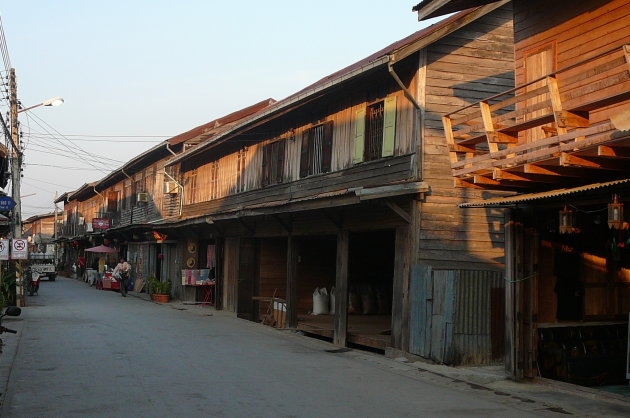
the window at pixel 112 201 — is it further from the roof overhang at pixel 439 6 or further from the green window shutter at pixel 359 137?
the roof overhang at pixel 439 6

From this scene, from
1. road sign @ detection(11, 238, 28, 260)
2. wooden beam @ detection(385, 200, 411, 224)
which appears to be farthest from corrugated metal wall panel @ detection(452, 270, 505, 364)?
road sign @ detection(11, 238, 28, 260)

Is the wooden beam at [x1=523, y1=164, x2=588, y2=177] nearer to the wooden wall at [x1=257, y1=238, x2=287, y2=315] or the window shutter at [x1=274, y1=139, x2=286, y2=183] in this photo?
the window shutter at [x1=274, y1=139, x2=286, y2=183]

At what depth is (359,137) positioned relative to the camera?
16.8m

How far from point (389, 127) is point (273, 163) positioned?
23.0 ft

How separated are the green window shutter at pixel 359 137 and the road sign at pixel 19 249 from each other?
39.1 ft

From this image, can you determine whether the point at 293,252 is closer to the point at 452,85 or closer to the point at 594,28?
the point at 452,85

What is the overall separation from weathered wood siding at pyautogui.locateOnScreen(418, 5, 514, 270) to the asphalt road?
262 centimetres

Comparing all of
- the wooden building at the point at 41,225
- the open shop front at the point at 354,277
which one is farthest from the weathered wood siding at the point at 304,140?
the wooden building at the point at 41,225

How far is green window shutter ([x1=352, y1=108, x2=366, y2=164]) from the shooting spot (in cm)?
1670

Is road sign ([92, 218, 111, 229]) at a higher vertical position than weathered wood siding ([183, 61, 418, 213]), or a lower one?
lower

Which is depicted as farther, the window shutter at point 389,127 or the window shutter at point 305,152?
the window shutter at point 305,152

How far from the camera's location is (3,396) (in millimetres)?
9570

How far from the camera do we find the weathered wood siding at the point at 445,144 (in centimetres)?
1447

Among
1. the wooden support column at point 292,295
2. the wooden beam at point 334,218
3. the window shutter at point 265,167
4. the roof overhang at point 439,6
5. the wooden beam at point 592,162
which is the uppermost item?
the roof overhang at point 439,6
